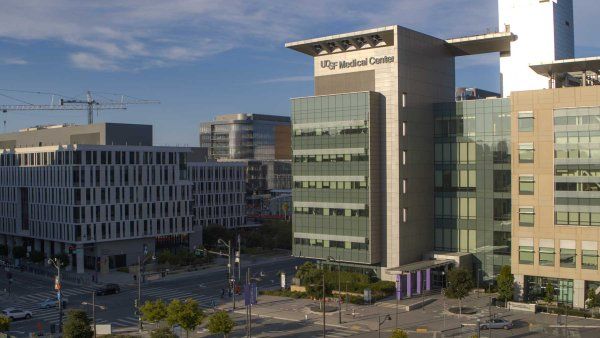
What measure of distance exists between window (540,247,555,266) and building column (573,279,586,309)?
10.8 ft

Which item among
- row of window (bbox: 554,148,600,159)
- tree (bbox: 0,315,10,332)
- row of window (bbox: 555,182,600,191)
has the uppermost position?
row of window (bbox: 554,148,600,159)

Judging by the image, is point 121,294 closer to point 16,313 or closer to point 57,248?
point 16,313

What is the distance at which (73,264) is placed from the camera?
117688 millimetres

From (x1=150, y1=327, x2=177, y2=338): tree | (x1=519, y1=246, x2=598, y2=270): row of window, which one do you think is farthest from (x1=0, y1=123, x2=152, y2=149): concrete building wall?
(x1=519, y1=246, x2=598, y2=270): row of window

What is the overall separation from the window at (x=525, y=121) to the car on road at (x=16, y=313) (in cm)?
6080

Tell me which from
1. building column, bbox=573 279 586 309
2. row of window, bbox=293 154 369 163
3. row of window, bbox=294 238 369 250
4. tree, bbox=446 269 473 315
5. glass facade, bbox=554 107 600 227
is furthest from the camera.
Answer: row of window, bbox=294 238 369 250

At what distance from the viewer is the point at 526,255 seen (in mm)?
77875

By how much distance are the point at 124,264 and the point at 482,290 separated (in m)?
63.1

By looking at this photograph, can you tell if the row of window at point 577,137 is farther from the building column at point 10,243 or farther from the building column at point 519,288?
the building column at point 10,243

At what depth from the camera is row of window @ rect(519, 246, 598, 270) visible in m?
73.3

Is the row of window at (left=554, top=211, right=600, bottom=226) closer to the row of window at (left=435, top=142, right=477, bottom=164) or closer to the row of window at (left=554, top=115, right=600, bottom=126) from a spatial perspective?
the row of window at (left=554, top=115, right=600, bottom=126)

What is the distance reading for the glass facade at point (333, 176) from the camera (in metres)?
85.4

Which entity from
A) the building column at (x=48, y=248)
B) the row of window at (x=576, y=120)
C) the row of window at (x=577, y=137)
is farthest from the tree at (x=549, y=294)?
the building column at (x=48, y=248)

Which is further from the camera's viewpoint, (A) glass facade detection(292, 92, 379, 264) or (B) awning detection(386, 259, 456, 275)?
(A) glass facade detection(292, 92, 379, 264)
